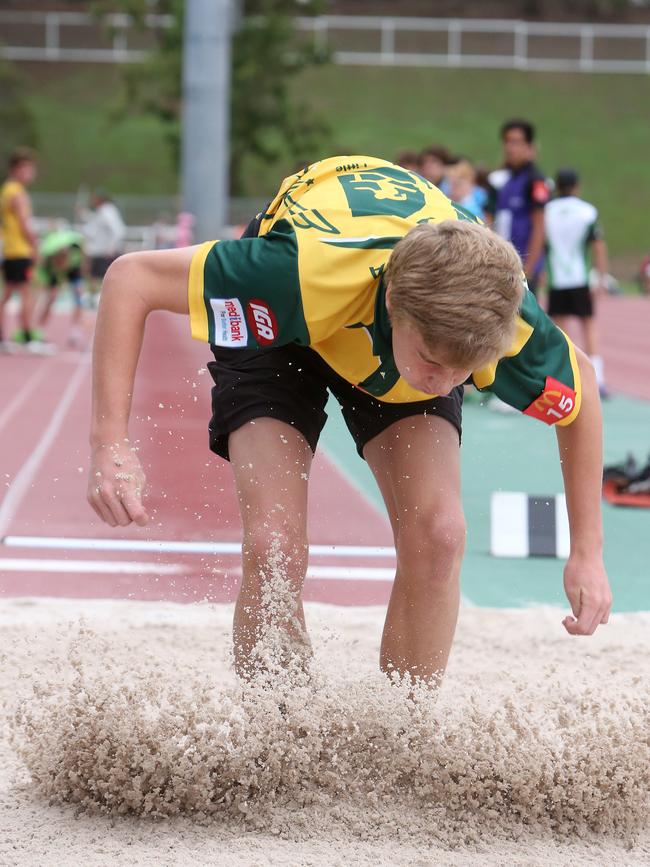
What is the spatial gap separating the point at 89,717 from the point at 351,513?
10.4 ft

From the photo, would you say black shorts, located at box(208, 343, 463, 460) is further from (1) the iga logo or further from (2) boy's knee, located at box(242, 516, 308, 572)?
(1) the iga logo

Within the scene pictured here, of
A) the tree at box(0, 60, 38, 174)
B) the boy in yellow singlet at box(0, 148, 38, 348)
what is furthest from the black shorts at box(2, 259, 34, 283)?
the tree at box(0, 60, 38, 174)

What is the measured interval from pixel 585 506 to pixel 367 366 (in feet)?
1.89

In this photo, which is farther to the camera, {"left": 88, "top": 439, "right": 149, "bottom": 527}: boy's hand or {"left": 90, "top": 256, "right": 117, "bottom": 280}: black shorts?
{"left": 90, "top": 256, "right": 117, "bottom": 280}: black shorts

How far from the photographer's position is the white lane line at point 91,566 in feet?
15.7

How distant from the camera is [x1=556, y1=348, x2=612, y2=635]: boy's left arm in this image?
274 cm

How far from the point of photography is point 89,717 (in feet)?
9.30

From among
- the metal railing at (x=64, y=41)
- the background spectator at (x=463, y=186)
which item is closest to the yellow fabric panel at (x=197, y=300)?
the background spectator at (x=463, y=186)

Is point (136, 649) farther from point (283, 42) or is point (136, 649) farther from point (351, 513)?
point (283, 42)

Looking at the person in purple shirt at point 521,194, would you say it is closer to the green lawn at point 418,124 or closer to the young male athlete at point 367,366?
the young male athlete at point 367,366

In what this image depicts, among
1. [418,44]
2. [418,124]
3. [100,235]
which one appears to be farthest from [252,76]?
[100,235]

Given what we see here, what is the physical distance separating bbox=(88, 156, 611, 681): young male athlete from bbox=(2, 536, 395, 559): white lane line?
198 centimetres

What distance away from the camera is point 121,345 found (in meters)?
2.61

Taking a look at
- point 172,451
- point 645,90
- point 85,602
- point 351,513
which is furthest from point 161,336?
point 645,90
